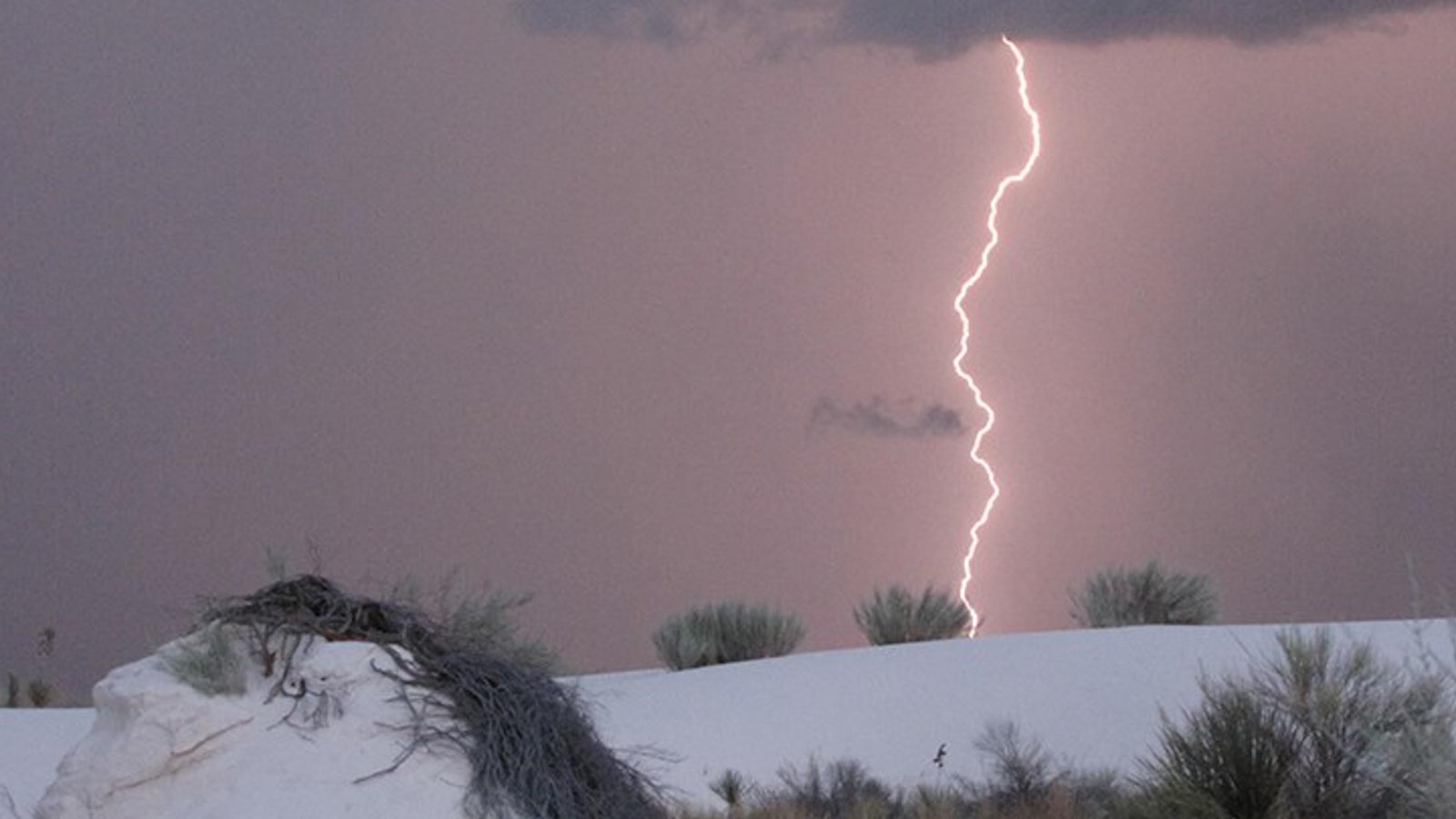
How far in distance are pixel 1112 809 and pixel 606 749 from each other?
5374mm

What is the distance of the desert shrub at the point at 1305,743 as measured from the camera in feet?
50.0

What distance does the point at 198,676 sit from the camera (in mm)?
12570

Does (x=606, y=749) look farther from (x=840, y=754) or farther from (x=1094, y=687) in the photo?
(x=1094, y=687)

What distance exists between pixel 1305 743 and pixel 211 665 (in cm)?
798

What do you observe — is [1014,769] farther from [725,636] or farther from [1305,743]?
[725,636]

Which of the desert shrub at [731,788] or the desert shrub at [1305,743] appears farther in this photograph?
the desert shrub at [731,788]

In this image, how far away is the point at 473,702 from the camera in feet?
41.5

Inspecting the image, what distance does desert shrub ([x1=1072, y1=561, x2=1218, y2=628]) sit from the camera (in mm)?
28719

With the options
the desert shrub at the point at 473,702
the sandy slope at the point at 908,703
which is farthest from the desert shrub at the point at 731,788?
the desert shrub at the point at 473,702

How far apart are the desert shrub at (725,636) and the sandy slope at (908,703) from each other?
2.79 meters

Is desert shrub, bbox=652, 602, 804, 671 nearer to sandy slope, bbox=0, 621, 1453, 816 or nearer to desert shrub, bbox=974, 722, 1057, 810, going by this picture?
sandy slope, bbox=0, 621, 1453, 816

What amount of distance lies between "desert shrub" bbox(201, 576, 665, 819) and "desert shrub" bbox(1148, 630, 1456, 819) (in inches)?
180

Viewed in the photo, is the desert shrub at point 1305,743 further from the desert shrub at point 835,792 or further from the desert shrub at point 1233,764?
the desert shrub at point 835,792

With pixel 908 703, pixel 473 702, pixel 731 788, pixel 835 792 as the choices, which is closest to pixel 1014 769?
pixel 835 792
